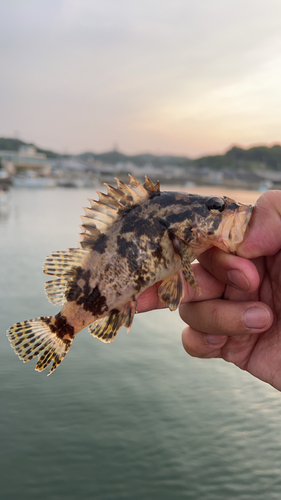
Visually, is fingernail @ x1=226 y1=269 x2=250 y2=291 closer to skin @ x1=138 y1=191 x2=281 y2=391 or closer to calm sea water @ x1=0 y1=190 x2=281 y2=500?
skin @ x1=138 y1=191 x2=281 y2=391

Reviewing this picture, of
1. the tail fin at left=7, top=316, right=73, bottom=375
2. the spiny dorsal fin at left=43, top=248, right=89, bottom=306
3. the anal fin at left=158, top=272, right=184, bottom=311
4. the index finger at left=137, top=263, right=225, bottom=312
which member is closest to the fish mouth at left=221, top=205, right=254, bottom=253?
the anal fin at left=158, top=272, right=184, bottom=311

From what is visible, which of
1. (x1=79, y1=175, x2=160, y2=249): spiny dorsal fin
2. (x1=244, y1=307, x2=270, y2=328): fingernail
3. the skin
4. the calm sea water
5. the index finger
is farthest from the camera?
the calm sea water

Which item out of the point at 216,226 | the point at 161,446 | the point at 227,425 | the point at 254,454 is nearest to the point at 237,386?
the point at 227,425

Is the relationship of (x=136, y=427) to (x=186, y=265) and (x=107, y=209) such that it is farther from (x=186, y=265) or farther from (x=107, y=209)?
(x=107, y=209)

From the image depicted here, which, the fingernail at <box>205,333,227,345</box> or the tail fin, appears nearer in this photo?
the tail fin

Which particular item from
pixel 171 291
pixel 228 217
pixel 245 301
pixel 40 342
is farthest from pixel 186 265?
pixel 40 342

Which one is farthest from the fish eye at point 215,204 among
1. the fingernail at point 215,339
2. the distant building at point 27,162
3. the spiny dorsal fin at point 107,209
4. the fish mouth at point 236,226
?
the distant building at point 27,162

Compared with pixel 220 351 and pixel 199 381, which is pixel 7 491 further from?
pixel 199 381
